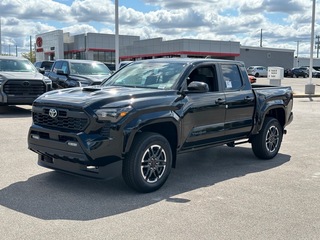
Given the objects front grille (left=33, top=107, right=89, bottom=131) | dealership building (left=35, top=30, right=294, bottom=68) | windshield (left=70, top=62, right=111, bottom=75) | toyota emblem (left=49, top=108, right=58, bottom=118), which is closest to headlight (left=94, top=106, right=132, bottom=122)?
front grille (left=33, top=107, right=89, bottom=131)

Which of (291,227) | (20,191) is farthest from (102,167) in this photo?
(291,227)

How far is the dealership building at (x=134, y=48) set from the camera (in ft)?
191

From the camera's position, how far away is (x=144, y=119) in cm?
545

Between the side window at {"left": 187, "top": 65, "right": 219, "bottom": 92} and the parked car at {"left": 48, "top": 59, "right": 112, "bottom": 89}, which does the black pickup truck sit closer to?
the side window at {"left": 187, "top": 65, "right": 219, "bottom": 92}

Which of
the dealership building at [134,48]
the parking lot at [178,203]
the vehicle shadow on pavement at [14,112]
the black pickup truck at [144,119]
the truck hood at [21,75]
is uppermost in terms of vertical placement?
the dealership building at [134,48]

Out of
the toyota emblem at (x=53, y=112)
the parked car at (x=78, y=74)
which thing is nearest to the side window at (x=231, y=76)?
the toyota emblem at (x=53, y=112)

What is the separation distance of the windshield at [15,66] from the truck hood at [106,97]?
9.49 meters

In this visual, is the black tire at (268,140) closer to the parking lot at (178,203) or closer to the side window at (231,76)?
the parking lot at (178,203)

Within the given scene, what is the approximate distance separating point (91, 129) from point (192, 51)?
53.7 m

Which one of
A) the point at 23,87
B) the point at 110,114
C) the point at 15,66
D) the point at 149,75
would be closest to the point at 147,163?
the point at 110,114

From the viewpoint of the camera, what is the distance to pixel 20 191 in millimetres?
5594

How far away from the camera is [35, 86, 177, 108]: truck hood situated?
5309 millimetres

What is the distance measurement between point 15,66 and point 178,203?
11542 millimetres

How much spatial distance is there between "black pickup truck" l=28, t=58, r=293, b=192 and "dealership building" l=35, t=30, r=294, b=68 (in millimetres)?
49308
